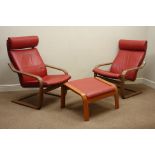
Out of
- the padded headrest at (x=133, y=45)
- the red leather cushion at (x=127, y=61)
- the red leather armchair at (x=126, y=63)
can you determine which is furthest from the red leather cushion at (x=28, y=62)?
the padded headrest at (x=133, y=45)

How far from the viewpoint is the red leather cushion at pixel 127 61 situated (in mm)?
3855

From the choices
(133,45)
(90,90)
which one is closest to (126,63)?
(133,45)

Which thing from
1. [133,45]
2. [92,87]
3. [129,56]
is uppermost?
[133,45]

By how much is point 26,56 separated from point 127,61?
5.89 feet

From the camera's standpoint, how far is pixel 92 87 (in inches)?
125

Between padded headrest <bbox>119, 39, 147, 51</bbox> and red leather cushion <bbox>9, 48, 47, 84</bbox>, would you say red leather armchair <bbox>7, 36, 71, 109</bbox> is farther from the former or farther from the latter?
padded headrest <bbox>119, 39, 147, 51</bbox>

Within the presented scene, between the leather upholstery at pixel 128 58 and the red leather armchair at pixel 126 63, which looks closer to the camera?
the red leather armchair at pixel 126 63

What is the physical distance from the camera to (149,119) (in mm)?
3020

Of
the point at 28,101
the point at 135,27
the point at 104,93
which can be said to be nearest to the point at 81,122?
the point at 104,93

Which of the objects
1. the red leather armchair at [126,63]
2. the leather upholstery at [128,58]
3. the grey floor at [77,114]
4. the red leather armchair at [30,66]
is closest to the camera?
the grey floor at [77,114]

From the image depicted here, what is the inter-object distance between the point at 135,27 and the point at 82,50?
1.14m

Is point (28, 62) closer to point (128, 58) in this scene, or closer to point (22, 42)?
point (22, 42)

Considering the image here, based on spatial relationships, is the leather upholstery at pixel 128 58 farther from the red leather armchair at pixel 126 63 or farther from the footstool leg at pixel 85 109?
the footstool leg at pixel 85 109

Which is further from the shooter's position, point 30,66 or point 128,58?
point 128,58
